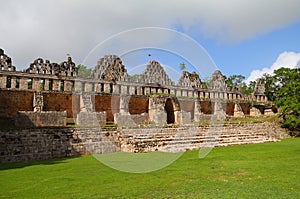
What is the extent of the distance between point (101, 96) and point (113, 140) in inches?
454

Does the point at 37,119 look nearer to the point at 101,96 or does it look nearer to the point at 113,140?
the point at 113,140

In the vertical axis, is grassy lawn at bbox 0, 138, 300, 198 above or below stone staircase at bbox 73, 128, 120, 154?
below

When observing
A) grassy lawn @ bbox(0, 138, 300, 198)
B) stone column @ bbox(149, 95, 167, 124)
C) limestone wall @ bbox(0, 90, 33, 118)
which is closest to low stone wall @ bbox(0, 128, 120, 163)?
grassy lawn @ bbox(0, 138, 300, 198)

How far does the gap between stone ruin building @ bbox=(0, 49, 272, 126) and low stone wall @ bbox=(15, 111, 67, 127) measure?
0.20ft

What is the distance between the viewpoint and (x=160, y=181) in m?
7.82

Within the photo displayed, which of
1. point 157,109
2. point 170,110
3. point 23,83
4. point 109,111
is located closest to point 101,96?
point 109,111

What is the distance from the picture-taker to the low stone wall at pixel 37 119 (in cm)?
1666

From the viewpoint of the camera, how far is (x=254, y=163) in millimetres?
10625

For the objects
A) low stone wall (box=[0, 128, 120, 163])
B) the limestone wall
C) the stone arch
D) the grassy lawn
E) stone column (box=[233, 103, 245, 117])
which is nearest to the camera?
the grassy lawn

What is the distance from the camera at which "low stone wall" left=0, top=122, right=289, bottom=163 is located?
487 inches

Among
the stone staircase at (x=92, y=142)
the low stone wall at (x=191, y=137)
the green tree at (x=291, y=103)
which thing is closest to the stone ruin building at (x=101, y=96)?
the stone staircase at (x=92, y=142)

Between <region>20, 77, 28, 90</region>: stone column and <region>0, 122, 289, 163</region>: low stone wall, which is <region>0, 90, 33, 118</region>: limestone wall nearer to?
<region>20, 77, 28, 90</region>: stone column

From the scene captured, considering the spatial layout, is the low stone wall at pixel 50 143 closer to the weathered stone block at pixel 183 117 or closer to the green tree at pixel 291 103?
the weathered stone block at pixel 183 117

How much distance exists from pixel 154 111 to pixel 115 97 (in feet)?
13.7
